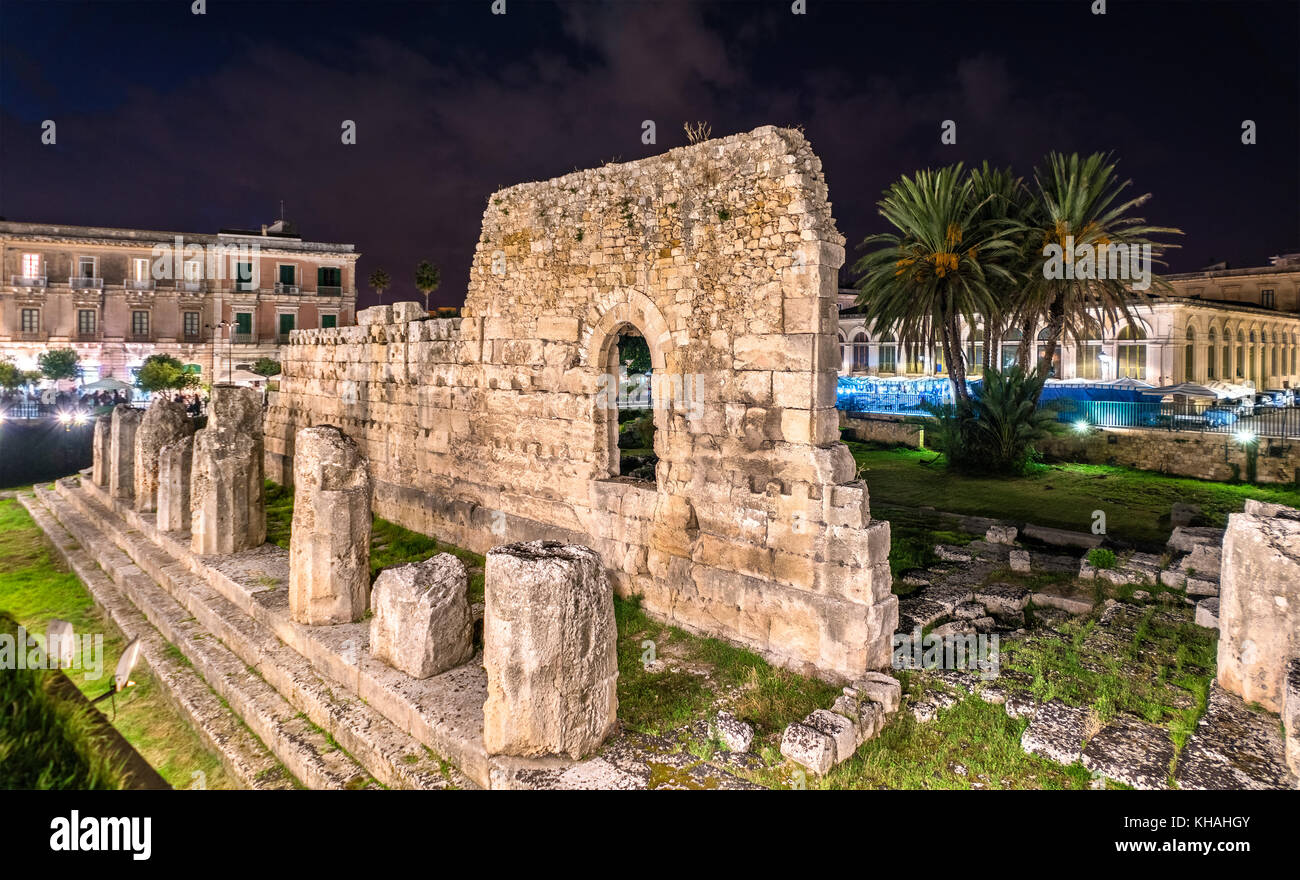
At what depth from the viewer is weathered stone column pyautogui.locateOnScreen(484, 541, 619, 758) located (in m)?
4.49

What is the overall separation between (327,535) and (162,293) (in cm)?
3817

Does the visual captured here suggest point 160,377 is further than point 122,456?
Yes

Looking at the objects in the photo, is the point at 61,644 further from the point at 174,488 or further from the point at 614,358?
the point at 614,358

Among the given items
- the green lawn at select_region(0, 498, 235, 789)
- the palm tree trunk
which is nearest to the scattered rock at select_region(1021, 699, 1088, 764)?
the green lawn at select_region(0, 498, 235, 789)

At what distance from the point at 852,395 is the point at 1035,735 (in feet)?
85.4

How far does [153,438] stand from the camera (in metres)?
11.0

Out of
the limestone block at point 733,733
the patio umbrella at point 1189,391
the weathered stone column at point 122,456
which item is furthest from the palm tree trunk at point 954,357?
the weathered stone column at point 122,456

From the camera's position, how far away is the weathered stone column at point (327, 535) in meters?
6.71

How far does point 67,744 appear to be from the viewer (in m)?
3.78

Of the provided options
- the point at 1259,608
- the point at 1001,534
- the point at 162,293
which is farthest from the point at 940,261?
the point at 162,293

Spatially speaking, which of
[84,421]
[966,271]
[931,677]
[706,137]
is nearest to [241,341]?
[84,421]

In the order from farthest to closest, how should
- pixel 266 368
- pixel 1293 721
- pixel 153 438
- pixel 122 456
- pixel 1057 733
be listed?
pixel 266 368 < pixel 122 456 < pixel 153 438 < pixel 1057 733 < pixel 1293 721

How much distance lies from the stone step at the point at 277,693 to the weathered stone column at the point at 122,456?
3.31 meters
